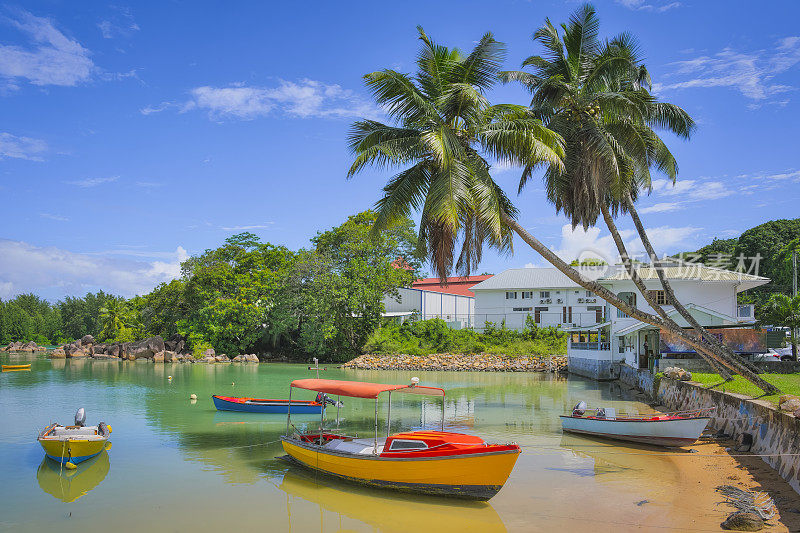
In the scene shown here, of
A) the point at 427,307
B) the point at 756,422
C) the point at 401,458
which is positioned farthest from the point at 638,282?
the point at 427,307

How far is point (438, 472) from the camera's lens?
10.7 meters

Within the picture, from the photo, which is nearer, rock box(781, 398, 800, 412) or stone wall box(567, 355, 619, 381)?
rock box(781, 398, 800, 412)

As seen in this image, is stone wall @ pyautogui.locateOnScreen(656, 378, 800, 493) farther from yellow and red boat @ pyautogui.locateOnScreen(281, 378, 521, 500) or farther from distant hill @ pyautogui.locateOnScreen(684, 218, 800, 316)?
distant hill @ pyautogui.locateOnScreen(684, 218, 800, 316)

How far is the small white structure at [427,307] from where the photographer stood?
2225 inches

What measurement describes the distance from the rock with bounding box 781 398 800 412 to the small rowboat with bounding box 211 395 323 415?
14479 mm

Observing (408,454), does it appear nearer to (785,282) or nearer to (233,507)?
(233,507)

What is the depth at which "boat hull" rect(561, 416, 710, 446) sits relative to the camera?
1461cm

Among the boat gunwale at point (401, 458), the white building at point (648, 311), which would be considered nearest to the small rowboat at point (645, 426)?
the boat gunwale at point (401, 458)

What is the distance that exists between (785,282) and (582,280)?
42114 mm

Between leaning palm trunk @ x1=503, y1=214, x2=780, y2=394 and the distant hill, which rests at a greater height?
the distant hill

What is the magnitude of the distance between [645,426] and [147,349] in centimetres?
4992

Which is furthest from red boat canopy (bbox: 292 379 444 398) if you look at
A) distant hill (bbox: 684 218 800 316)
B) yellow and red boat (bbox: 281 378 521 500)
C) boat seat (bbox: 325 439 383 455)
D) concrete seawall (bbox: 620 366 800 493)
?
distant hill (bbox: 684 218 800 316)

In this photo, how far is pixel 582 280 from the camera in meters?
16.7

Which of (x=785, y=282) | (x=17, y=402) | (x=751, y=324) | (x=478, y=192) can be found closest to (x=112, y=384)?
(x=17, y=402)
